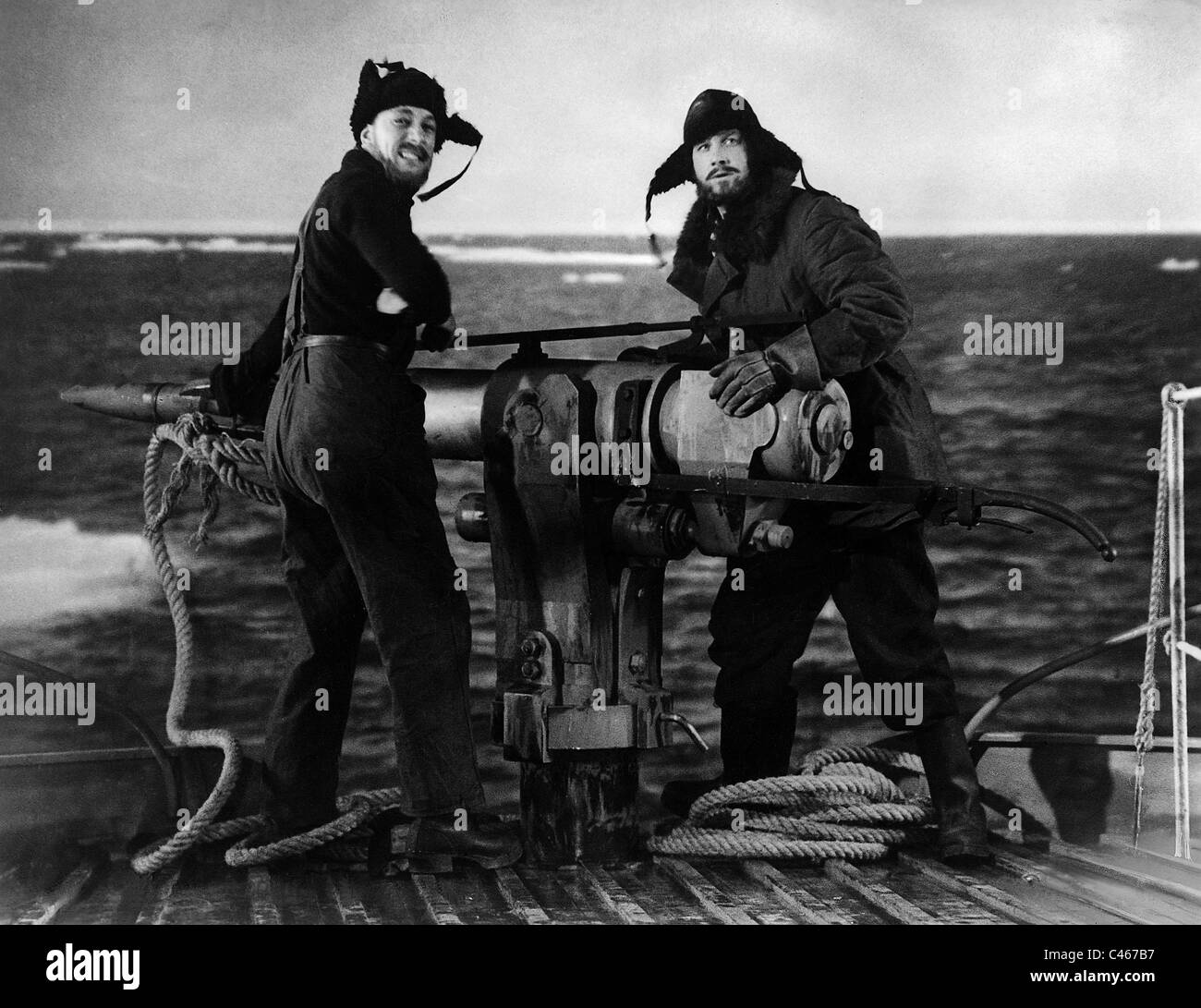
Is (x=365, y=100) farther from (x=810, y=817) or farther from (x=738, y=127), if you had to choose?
(x=810, y=817)

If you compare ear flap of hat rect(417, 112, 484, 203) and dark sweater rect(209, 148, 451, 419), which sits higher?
ear flap of hat rect(417, 112, 484, 203)

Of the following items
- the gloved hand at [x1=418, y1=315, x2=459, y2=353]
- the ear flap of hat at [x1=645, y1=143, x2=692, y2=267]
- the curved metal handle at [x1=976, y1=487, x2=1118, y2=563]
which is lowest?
the curved metal handle at [x1=976, y1=487, x2=1118, y2=563]

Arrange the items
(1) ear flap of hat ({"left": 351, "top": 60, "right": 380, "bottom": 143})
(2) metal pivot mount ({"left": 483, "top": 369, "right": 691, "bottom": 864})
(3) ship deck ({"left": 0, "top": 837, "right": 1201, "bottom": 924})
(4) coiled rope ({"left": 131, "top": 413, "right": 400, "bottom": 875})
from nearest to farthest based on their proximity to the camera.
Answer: (3) ship deck ({"left": 0, "top": 837, "right": 1201, "bottom": 924}) → (2) metal pivot mount ({"left": 483, "top": 369, "right": 691, "bottom": 864}) → (4) coiled rope ({"left": 131, "top": 413, "right": 400, "bottom": 875}) → (1) ear flap of hat ({"left": 351, "top": 60, "right": 380, "bottom": 143})

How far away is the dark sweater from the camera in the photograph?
427cm

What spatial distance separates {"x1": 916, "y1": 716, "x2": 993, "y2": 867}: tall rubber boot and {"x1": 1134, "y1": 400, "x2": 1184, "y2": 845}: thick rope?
1.61 feet

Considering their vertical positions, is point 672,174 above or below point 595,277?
above

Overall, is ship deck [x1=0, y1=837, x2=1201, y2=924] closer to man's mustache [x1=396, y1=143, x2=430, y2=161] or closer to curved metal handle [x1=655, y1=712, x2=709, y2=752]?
curved metal handle [x1=655, y1=712, x2=709, y2=752]

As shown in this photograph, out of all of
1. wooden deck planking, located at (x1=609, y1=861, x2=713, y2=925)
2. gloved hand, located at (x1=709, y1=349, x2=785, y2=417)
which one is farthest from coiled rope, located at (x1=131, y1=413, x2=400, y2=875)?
gloved hand, located at (x1=709, y1=349, x2=785, y2=417)

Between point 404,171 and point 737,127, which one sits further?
point 737,127

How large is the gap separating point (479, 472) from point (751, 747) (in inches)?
38.3

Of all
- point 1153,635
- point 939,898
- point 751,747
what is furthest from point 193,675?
point 1153,635

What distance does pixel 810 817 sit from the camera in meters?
4.48

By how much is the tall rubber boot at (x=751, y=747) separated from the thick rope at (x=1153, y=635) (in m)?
0.87

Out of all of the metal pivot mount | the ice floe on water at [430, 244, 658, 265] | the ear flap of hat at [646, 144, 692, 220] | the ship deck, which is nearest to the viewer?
the ship deck
